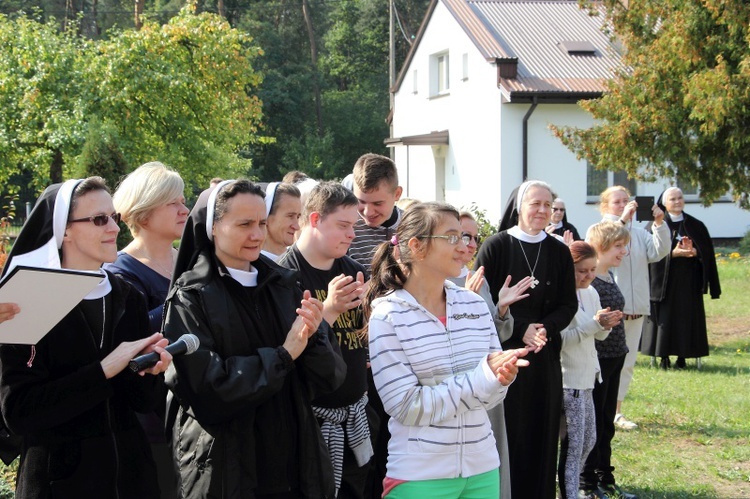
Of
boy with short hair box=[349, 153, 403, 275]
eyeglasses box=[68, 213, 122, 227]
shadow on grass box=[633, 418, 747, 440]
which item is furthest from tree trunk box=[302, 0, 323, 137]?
eyeglasses box=[68, 213, 122, 227]

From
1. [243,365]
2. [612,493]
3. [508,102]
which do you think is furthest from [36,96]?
[243,365]

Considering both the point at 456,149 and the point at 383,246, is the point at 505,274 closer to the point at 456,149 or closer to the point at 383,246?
the point at 383,246

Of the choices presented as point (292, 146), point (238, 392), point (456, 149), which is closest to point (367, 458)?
point (238, 392)

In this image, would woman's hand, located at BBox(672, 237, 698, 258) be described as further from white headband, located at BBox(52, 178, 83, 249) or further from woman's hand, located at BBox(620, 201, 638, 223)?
white headband, located at BBox(52, 178, 83, 249)

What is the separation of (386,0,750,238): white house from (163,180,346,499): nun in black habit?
22153 mm

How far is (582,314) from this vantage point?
6.40 metres

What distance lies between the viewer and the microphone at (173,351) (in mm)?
3150

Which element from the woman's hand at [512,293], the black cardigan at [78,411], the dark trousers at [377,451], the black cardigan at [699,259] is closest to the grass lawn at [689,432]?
the black cardigan at [699,259]

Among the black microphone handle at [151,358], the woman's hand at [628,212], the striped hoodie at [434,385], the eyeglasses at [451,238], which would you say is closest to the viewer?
the black microphone handle at [151,358]

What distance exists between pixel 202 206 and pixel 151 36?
63.7 ft

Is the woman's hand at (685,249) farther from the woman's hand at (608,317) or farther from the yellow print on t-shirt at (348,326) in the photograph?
the yellow print on t-shirt at (348,326)

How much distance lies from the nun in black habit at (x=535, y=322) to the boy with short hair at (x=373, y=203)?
83cm

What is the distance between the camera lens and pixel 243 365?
11.2ft

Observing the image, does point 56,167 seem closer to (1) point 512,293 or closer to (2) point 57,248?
(1) point 512,293
